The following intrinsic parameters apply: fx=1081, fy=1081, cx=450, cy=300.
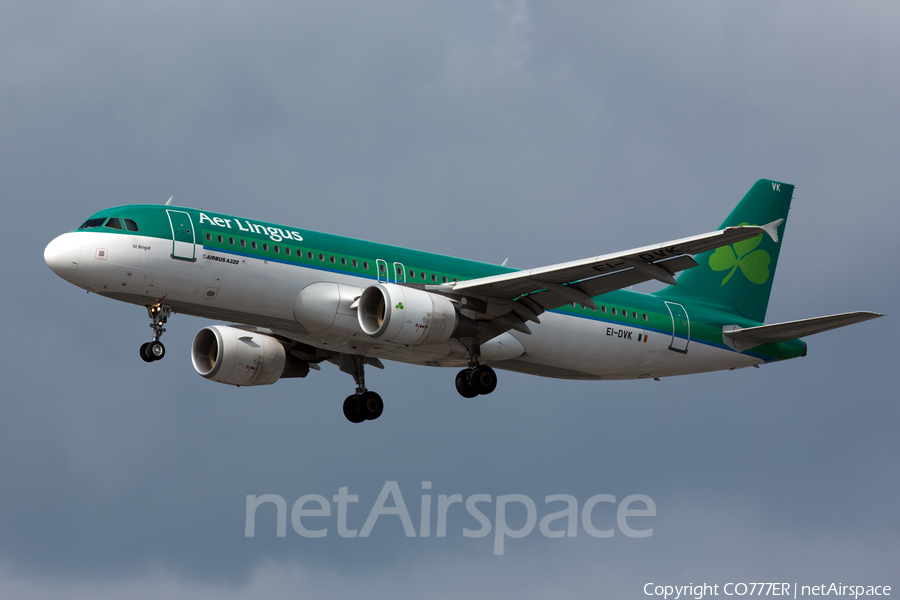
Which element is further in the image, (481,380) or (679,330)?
(679,330)

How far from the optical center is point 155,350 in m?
29.9

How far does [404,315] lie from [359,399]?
755cm

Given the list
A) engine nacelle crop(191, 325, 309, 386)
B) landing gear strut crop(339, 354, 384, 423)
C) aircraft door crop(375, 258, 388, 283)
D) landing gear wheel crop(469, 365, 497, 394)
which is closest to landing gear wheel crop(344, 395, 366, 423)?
landing gear strut crop(339, 354, 384, 423)

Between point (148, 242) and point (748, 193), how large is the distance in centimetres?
2421

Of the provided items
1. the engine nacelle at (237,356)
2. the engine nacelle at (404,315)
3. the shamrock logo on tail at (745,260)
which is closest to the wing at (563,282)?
the engine nacelle at (404,315)

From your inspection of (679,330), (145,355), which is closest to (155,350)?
(145,355)

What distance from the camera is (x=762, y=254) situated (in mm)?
42375

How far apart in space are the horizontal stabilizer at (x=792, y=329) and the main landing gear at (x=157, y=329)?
64.7 feet

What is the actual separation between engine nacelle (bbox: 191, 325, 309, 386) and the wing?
657 cm

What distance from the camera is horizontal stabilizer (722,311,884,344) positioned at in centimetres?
3253

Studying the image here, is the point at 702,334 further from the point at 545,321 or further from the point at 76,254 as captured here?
the point at 76,254

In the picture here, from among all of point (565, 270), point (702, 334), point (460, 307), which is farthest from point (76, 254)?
point (702, 334)

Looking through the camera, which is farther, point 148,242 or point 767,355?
point 767,355

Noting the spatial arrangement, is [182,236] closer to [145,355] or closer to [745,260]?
[145,355]
